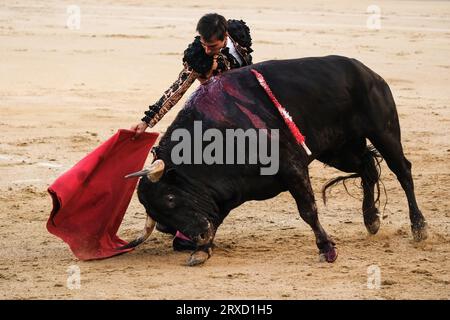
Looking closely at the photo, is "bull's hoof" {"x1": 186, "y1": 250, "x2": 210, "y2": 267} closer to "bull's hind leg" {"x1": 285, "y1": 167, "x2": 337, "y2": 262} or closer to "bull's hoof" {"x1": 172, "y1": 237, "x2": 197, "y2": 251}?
"bull's hoof" {"x1": 172, "y1": 237, "x2": 197, "y2": 251}

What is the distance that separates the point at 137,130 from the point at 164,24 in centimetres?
1323

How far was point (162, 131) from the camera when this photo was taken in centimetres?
1062

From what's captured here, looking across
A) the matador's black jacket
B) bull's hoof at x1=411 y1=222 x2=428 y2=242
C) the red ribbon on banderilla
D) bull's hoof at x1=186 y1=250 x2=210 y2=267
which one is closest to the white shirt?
the matador's black jacket

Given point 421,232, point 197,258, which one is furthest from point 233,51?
point 421,232

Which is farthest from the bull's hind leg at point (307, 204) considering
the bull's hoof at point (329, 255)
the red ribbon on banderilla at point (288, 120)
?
the red ribbon on banderilla at point (288, 120)

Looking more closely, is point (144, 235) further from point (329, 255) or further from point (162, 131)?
point (162, 131)

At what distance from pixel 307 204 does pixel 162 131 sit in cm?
449

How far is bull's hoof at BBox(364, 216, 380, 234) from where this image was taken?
277 inches

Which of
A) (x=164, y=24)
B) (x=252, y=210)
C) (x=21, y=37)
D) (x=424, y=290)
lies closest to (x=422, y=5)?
(x=164, y=24)

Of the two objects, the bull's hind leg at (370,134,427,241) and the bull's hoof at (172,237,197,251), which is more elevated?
the bull's hind leg at (370,134,427,241)

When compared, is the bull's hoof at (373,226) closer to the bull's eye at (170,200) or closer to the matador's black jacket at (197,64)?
the matador's black jacket at (197,64)

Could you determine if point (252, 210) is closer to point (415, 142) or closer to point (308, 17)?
point (415, 142)

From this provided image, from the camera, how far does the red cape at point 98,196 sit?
6.48m

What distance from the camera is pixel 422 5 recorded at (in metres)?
24.7
